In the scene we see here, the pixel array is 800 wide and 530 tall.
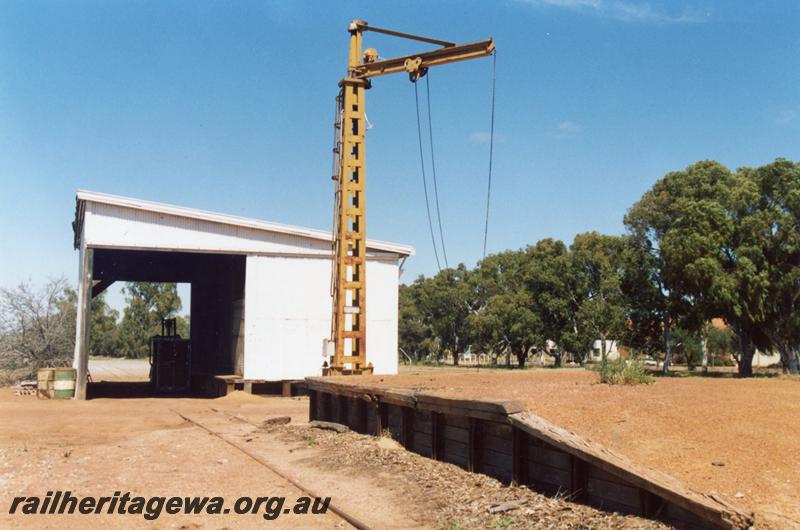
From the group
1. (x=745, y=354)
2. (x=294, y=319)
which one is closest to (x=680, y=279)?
(x=745, y=354)

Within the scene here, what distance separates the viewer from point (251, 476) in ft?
36.2

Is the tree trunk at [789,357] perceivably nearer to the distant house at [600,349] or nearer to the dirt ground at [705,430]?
the distant house at [600,349]

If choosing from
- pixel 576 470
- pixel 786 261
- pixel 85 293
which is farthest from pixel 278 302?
pixel 786 261

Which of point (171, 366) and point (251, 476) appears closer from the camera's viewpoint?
point (251, 476)

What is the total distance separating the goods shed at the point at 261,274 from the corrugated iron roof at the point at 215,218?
37 millimetres

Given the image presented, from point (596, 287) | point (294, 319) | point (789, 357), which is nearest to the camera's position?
point (294, 319)

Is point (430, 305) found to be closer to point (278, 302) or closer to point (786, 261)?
point (786, 261)

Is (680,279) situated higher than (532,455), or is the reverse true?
(680,279)

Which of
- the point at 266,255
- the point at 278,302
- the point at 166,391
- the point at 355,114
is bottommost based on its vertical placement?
the point at 166,391

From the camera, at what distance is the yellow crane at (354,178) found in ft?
71.9

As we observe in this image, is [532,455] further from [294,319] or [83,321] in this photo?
[83,321]

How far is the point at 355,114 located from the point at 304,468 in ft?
44.2

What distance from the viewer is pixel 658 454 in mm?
7391

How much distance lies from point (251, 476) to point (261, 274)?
1856cm
